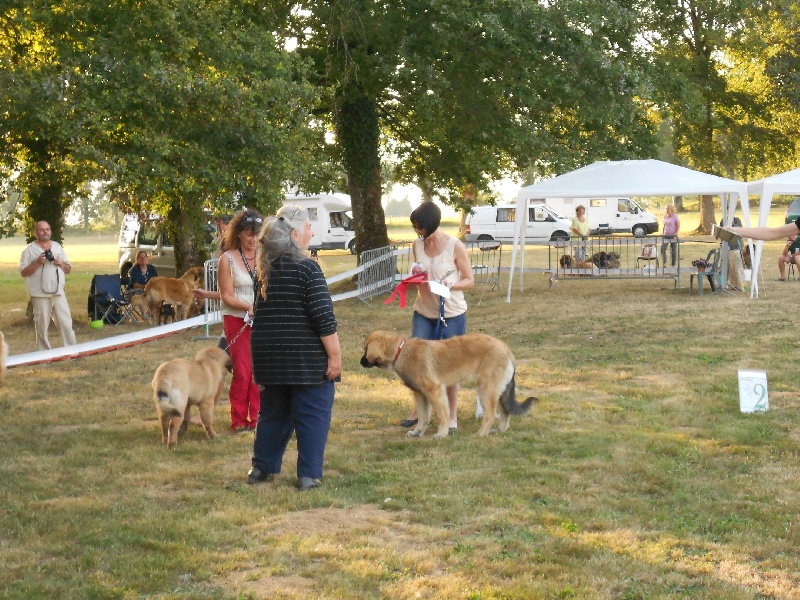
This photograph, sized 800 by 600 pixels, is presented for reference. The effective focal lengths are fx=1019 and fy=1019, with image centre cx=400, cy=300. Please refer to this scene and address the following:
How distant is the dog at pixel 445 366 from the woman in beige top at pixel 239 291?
1.11 m

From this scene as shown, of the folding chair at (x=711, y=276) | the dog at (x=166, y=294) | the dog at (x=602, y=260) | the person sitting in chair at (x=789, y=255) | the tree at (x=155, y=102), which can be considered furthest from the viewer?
the dog at (x=602, y=260)

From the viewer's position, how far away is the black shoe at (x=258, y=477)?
7.04 metres

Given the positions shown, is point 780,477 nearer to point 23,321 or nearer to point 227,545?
point 227,545

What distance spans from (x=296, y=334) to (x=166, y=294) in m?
11.7

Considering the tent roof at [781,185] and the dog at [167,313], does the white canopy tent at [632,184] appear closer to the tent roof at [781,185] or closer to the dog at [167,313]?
the tent roof at [781,185]

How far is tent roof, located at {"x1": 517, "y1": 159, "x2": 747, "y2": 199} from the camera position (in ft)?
62.7

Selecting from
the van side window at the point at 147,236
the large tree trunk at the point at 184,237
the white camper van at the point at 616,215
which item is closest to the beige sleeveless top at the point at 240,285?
the large tree trunk at the point at 184,237

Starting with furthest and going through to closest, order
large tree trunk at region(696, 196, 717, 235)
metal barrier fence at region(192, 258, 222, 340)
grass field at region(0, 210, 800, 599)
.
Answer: large tree trunk at region(696, 196, 717, 235), metal barrier fence at region(192, 258, 222, 340), grass field at region(0, 210, 800, 599)

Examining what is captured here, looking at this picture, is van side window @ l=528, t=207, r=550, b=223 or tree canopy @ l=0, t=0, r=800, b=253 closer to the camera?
tree canopy @ l=0, t=0, r=800, b=253

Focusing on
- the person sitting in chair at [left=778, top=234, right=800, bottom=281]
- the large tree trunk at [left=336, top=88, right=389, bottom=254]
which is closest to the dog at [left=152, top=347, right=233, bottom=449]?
the large tree trunk at [left=336, top=88, right=389, bottom=254]

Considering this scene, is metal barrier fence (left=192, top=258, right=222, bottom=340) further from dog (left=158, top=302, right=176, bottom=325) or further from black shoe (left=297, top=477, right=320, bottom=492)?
Answer: black shoe (left=297, top=477, right=320, bottom=492)

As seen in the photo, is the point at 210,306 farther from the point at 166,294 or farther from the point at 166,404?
the point at 166,404

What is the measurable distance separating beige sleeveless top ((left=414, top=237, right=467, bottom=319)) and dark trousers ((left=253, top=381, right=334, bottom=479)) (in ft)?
6.42

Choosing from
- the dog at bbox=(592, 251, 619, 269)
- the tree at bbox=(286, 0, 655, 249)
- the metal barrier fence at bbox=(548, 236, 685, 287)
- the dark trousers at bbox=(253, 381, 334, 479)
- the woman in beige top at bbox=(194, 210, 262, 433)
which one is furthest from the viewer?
the dog at bbox=(592, 251, 619, 269)
